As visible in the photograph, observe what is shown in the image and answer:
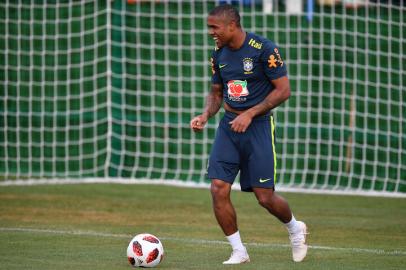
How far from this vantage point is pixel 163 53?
19969 mm

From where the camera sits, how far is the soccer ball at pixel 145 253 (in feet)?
30.9

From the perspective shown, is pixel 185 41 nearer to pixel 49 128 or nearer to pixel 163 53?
pixel 163 53

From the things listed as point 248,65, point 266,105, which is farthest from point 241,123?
point 248,65

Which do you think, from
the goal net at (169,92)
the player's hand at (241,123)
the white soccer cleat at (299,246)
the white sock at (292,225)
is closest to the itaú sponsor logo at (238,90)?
the player's hand at (241,123)

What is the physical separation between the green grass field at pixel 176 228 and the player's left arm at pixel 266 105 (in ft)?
3.97

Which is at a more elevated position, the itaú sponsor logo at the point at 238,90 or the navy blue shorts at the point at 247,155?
the itaú sponsor logo at the point at 238,90

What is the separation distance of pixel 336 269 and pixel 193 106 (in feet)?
32.1

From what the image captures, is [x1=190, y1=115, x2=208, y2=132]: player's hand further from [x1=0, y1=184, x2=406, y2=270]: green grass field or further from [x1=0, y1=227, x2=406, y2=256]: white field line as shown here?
[x1=0, y1=227, x2=406, y2=256]: white field line

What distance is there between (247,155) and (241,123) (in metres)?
0.46

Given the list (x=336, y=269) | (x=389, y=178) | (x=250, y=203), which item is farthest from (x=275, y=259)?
(x=389, y=178)

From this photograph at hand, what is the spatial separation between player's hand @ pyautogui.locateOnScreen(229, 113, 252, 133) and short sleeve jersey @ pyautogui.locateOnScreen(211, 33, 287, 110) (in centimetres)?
30

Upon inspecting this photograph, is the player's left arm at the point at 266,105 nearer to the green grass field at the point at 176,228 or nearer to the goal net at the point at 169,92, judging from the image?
the green grass field at the point at 176,228

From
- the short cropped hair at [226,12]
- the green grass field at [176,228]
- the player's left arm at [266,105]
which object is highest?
the short cropped hair at [226,12]

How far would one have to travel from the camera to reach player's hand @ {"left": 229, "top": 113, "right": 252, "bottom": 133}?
31.3 ft
